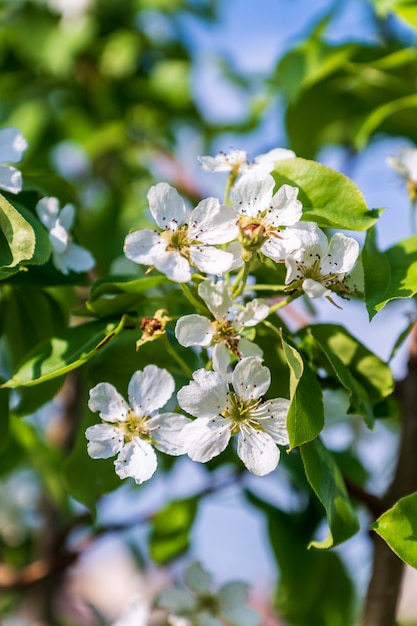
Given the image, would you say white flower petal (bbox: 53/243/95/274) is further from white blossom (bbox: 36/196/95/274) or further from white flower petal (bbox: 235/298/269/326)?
white flower petal (bbox: 235/298/269/326)

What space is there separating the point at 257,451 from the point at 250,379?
0.21 ft

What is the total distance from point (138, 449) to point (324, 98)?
0.86m

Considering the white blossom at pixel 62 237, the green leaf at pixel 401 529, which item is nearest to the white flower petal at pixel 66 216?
the white blossom at pixel 62 237

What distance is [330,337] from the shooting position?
89 cm

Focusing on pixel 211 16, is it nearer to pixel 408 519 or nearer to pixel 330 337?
pixel 330 337

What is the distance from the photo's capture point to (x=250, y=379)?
0.75 m

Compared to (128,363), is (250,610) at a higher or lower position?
lower

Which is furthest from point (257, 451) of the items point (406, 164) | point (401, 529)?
point (406, 164)

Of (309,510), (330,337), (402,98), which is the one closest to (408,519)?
(330,337)

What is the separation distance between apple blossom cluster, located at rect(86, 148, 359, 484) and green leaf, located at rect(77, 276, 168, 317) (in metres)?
0.06

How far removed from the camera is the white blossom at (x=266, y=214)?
0.75 m

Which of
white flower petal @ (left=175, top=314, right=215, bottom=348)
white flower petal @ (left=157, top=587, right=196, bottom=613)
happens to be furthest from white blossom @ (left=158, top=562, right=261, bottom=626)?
white flower petal @ (left=175, top=314, right=215, bottom=348)

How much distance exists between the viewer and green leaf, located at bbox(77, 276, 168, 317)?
85 cm

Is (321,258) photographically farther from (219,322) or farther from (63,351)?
(63,351)
